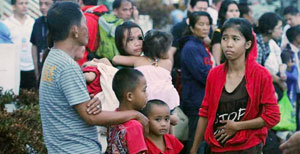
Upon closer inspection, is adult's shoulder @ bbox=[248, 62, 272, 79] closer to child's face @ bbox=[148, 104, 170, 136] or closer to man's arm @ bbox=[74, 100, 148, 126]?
child's face @ bbox=[148, 104, 170, 136]

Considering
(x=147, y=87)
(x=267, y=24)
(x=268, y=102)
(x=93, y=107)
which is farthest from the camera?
(x=267, y=24)

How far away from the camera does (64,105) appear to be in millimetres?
4543

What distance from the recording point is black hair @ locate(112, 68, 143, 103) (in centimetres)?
495

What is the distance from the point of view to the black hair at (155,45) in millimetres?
6414

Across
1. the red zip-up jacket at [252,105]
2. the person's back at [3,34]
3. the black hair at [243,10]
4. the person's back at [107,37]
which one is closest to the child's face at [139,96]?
the red zip-up jacket at [252,105]

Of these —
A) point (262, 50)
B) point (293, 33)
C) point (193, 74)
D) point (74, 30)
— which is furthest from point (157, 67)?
point (293, 33)

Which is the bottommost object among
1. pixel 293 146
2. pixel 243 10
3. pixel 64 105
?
pixel 293 146

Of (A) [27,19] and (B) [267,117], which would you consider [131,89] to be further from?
(A) [27,19]

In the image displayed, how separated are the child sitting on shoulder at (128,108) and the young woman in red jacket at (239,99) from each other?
3.38 ft

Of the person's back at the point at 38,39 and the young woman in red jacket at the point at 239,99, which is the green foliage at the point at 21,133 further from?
the person's back at the point at 38,39

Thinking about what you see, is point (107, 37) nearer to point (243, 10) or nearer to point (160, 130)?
point (160, 130)

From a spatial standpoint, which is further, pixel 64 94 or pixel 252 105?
pixel 252 105

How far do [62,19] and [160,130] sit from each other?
1.67 metres

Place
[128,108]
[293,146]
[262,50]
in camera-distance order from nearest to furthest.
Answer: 1. [293,146]
2. [128,108]
3. [262,50]
